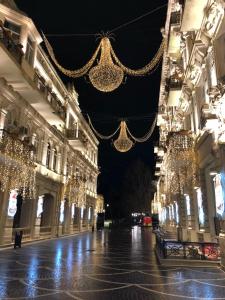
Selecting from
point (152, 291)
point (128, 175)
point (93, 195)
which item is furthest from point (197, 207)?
point (128, 175)

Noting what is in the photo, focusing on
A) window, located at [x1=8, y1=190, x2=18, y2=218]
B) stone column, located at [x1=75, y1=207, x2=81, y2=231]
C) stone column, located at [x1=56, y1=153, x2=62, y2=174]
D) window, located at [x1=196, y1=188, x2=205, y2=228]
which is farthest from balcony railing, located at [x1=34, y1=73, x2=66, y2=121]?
stone column, located at [x1=75, y1=207, x2=81, y2=231]

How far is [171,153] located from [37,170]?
1157cm

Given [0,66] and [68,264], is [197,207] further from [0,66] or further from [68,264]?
[0,66]

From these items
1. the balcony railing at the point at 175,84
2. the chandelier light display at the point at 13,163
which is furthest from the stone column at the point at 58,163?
the balcony railing at the point at 175,84

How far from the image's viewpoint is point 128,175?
53.8 metres

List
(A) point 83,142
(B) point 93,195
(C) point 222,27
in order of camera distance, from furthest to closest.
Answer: (B) point 93,195 < (A) point 83,142 < (C) point 222,27

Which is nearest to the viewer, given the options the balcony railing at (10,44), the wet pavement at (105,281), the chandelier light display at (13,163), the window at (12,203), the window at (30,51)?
the wet pavement at (105,281)

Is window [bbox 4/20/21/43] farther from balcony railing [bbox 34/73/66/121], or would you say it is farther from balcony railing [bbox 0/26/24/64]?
balcony railing [bbox 34/73/66/121]

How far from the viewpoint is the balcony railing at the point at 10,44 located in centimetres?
1499

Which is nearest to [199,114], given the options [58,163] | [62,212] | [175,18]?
[175,18]

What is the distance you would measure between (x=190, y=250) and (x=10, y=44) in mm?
14033

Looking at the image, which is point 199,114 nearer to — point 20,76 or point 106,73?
point 106,73

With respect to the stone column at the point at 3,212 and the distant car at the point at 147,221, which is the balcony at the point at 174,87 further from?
the distant car at the point at 147,221

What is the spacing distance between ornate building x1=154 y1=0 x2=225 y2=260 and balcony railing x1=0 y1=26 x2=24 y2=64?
351 inches
